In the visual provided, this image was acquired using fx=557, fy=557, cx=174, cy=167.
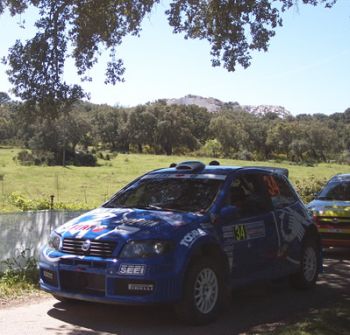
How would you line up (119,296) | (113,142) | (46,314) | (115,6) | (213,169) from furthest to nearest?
1. (113,142)
2. (115,6)
3. (213,169)
4. (46,314)
5. (119,296)

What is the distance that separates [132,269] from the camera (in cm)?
588

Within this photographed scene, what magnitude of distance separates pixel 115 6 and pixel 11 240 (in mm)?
6186

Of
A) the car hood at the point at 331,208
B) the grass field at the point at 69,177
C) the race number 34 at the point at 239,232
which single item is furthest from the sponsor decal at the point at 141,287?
the grass field at the point at 69,177

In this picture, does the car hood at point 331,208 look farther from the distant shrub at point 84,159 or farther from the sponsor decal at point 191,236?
the distant shrub at point 84,159

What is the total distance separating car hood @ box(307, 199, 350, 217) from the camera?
38.9ft

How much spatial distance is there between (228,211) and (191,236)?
76 centimetres

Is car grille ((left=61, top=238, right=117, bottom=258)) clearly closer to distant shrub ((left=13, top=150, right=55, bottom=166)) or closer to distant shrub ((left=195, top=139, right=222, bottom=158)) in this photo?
distant shrub ((left=13, top=150, right=55, bottom=166))

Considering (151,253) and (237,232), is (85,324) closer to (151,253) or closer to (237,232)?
(151,253)

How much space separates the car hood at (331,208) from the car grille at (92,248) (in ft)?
23.6

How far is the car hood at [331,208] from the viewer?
11.9 metres

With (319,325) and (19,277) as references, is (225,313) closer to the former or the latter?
(319,325)

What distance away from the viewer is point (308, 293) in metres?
8.34

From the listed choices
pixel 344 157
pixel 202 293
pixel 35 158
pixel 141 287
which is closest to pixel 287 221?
pixel 202 293

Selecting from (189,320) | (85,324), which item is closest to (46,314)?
(85,324)
